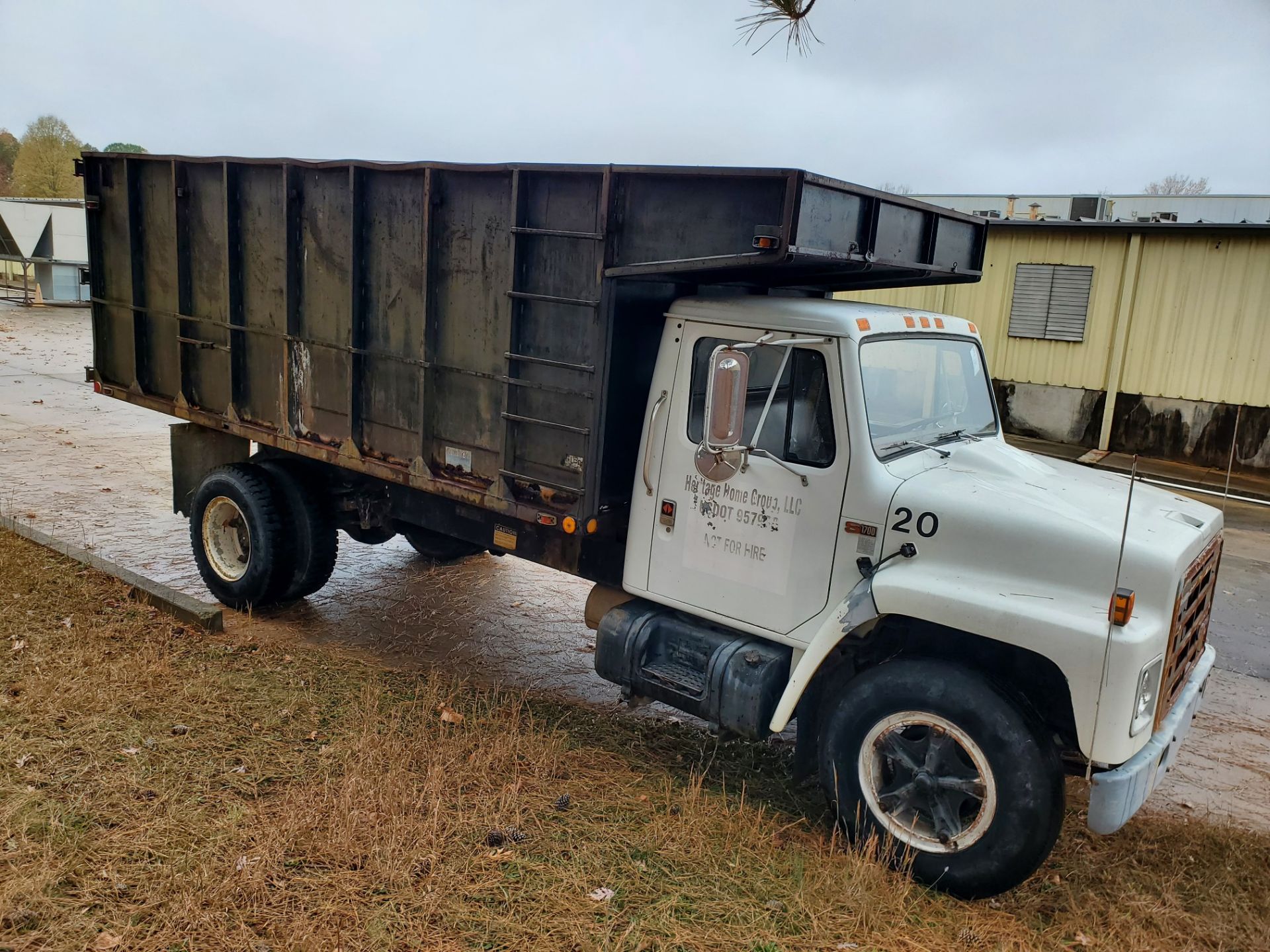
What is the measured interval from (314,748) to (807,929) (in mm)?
2531

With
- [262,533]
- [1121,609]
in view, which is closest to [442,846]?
[1121,609]

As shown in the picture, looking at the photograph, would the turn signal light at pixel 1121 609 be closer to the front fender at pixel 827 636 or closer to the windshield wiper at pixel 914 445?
the front fender at pixel 827 636

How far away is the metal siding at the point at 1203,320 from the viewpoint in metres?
14.0

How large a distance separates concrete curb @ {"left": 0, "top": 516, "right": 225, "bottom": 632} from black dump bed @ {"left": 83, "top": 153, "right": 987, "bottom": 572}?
46.7 inches

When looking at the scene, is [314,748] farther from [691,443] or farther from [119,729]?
[691,443]

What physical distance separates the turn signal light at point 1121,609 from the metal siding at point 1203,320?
12.8 metres

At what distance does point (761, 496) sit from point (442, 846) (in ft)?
6.73

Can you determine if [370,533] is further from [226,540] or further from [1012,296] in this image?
[1012,296]

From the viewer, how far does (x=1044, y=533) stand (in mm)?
3883

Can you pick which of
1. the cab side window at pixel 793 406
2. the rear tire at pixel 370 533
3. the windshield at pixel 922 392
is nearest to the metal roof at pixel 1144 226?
the windshield at pixel 922 392

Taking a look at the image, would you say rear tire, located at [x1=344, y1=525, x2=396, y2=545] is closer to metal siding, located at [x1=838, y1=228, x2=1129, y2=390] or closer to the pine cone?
the pine cone

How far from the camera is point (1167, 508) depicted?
14.6 feet

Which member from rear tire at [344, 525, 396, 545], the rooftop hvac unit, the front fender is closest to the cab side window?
the front fender

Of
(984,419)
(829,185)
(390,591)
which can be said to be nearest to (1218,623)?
(984,419)
